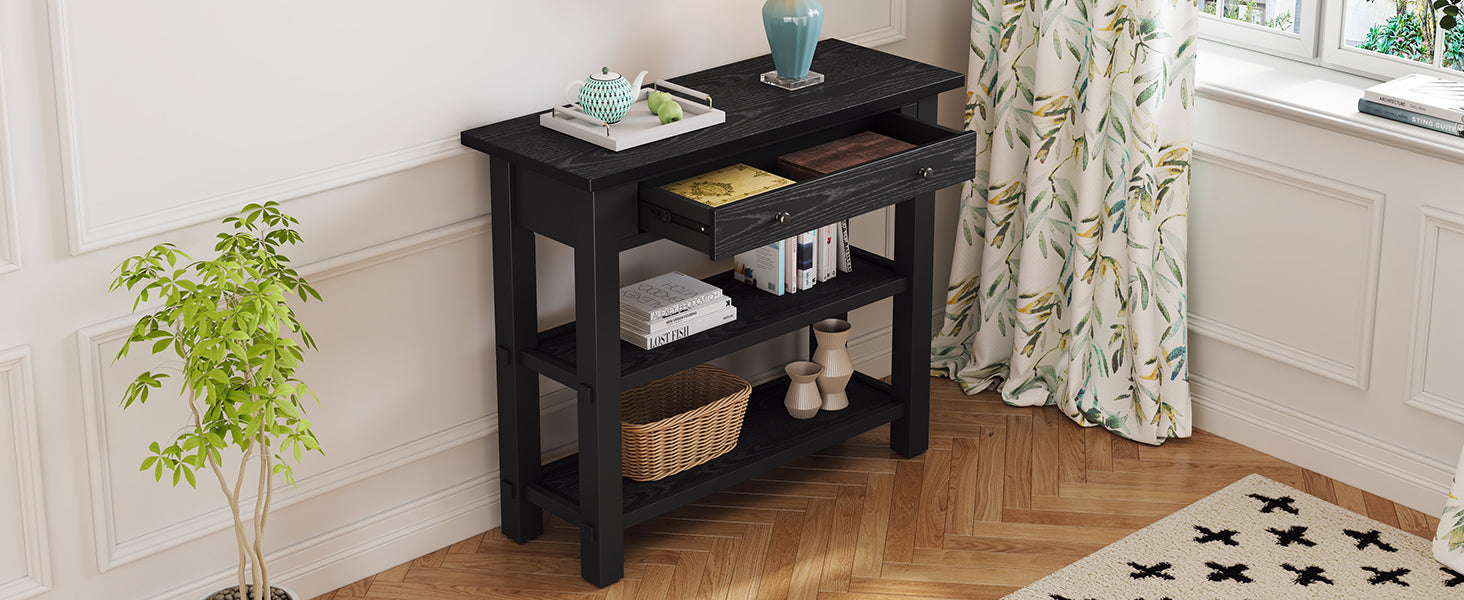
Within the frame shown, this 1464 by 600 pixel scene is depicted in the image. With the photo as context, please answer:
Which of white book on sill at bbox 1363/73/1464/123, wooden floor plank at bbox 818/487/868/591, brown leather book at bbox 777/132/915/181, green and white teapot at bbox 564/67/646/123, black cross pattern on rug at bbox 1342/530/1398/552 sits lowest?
wooden floor plank at bbox 818/487/868/591

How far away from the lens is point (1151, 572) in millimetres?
2938

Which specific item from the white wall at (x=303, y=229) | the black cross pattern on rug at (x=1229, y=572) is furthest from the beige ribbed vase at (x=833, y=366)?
the black cross pattern on rug at (x=1229, y=572)

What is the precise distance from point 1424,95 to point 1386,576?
980mm

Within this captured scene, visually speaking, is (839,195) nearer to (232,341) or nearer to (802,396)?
(802,396)

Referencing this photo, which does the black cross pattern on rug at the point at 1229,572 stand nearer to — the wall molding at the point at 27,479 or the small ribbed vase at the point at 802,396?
the small ribbed vase at the point at 802,396

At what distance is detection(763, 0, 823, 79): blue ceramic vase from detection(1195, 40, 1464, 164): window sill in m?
0.97

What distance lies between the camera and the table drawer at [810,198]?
258 cm

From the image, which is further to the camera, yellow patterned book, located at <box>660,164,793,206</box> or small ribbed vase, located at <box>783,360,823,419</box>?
small ribbed vase, located at <box>783,360,823,419</box>

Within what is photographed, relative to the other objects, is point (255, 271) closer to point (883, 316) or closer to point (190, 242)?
point (190, 242)

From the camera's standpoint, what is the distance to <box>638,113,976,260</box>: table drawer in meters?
2.58

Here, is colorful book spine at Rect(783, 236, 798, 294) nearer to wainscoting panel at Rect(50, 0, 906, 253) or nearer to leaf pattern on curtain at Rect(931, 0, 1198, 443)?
wainscoting panel at Rect(50, 0, 906, 253)

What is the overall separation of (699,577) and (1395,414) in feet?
5.03

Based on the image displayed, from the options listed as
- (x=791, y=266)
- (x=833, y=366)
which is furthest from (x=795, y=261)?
(x=833, y=366)

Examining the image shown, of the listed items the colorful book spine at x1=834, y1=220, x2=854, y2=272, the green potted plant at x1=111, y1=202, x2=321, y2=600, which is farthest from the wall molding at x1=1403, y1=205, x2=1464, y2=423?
the green potted plant at x1=111, y1=202, x2=321, y2=600
